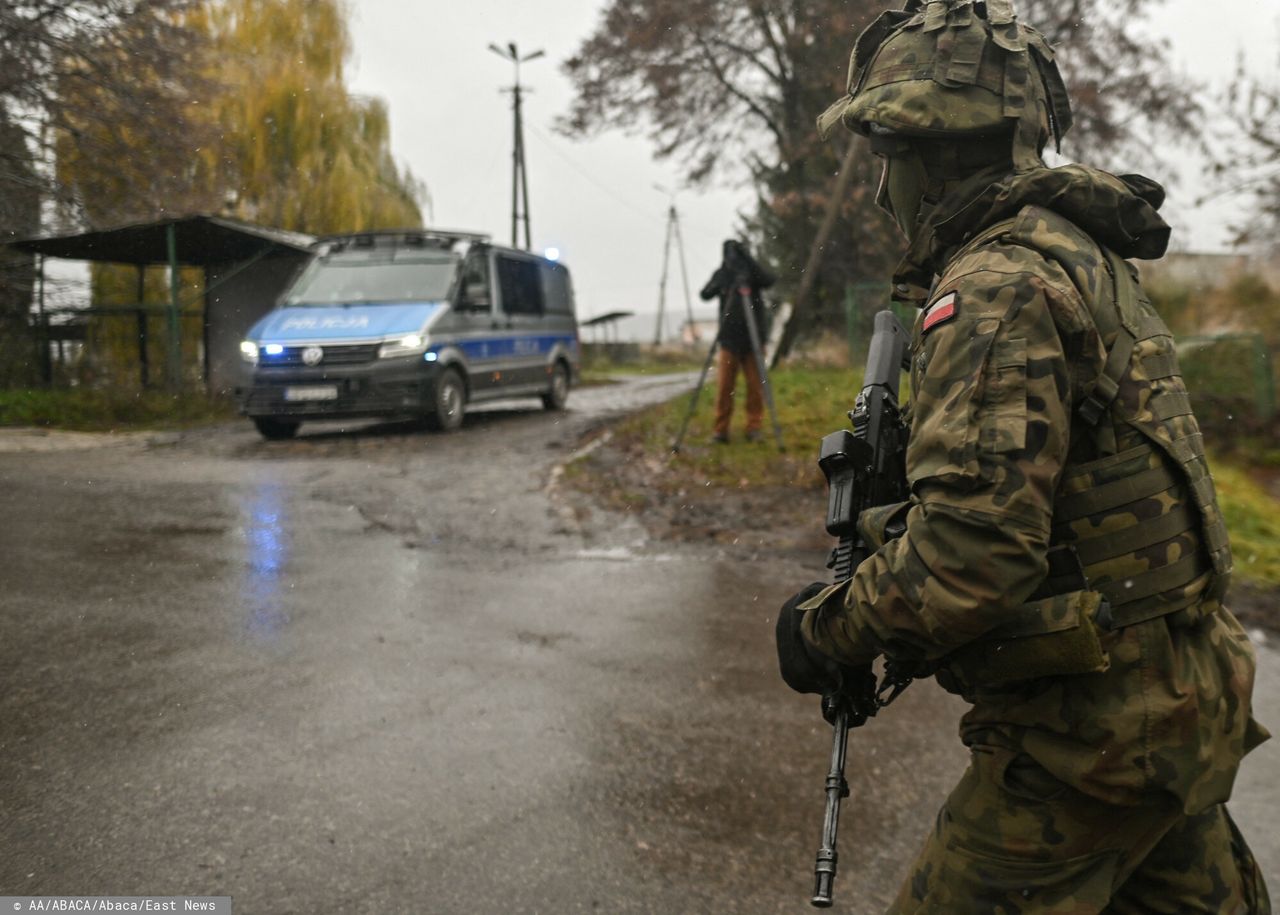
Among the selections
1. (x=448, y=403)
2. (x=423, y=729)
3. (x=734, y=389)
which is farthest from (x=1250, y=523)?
(x=448, y=403)

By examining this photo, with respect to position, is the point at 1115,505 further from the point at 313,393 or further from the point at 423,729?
the point at 313,393

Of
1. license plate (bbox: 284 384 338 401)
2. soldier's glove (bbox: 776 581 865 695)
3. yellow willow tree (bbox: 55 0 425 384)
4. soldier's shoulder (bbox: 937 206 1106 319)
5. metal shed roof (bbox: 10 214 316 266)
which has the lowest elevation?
soldier's glove (bbox: 776 581 865 695)

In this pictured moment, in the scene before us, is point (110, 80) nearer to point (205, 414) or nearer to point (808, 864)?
point (205, 414)

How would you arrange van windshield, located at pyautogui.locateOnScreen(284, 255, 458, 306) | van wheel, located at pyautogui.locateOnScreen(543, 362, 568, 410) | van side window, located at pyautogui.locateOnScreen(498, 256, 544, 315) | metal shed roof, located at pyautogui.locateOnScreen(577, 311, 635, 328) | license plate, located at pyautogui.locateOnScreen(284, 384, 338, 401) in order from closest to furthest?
license plate, located at pyautogui.locateOnScreen(284, 384, 338, 401)
van windshield, located at pyautogui.locateOnScreen(284, 255, 458, 306)
van side window, located at pyautogui.locateOnScreen(498, 256, 544, 315)
van wheel, located at pyautogui.locateOnScreen(543, 362, 568, 410)
metal shed roof, located at pyautogui.locateOnScreen(577, 311, 635, 328)

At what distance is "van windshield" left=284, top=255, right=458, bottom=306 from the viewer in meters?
12.2

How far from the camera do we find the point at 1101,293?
1.78m

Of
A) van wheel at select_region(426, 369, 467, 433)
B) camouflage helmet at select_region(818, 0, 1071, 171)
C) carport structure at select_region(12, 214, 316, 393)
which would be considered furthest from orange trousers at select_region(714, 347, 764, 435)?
camouflage helmet at select_region(818, 0, 1071, 171)

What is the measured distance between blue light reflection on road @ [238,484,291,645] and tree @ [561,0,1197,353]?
10584 millimetres

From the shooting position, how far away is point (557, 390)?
14.9 meters

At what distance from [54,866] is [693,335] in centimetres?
3960

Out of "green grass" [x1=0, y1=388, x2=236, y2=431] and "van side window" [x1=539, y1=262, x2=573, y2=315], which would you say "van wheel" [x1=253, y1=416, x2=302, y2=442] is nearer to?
"green grass" [x1=0, y1=388, x2=236, y2=431]

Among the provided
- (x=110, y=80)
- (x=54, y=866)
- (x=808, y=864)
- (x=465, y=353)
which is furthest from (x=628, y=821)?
(x=110, y=80)

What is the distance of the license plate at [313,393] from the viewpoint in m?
11.3

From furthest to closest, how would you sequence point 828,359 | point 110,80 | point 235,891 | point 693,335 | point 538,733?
point 693,335
point 828,359
point 110,80
point 538,733
point 235,891
